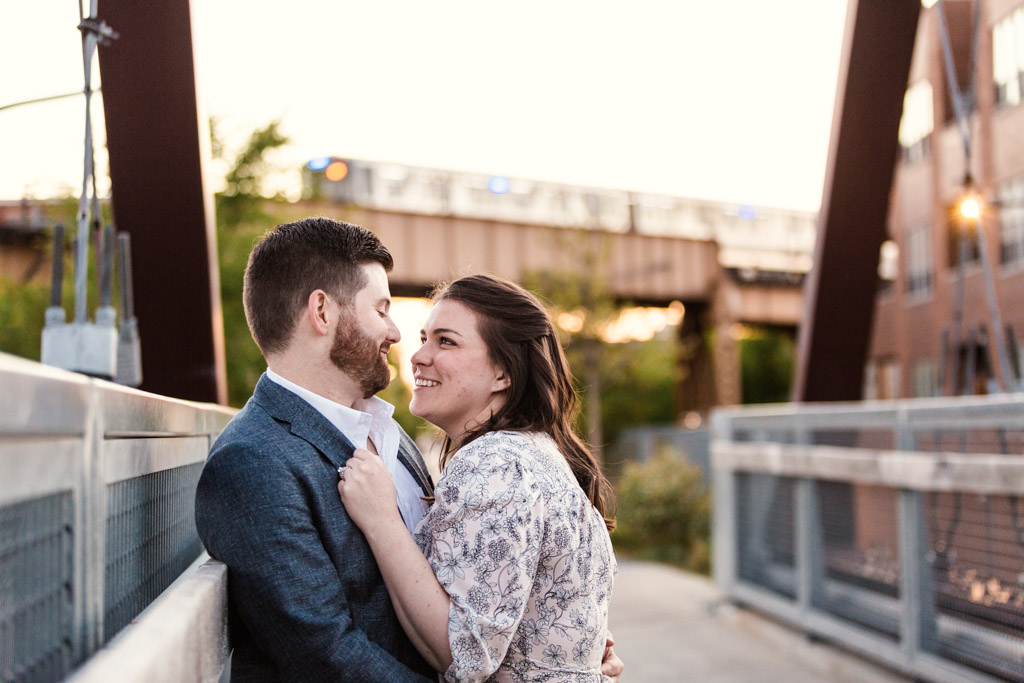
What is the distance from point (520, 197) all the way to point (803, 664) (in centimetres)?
1926

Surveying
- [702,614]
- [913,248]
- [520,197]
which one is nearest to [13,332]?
[702,614]

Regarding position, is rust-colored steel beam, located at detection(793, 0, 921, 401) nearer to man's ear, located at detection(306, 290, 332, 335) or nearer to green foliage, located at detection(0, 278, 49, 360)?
man's ear, located at detection(306, 290, 332, 335)

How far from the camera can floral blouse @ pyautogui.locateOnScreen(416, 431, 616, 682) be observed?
6.86 ft

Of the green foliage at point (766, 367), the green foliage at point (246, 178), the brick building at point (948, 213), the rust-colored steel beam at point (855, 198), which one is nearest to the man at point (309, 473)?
the rust-colored steel beam at point (855, 198)

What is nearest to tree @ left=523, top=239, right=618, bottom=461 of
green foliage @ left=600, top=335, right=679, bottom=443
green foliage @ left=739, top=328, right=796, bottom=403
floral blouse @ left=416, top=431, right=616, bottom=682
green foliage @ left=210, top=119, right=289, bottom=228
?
green foliage @ left=600, top=335, right=679, bottom=443

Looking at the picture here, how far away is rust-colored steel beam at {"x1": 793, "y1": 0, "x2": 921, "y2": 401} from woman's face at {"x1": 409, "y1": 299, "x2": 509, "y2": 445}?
12.3 ft

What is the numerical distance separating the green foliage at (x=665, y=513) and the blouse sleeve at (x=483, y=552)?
1116 cm

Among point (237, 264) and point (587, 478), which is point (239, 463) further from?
point (237, 264)

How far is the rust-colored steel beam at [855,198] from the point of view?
5.31m

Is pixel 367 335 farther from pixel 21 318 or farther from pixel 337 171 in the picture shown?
pixel 337 171

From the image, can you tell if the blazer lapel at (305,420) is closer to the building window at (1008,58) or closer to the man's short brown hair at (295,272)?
the man's short brown hair at (295,272)

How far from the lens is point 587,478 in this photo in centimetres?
270

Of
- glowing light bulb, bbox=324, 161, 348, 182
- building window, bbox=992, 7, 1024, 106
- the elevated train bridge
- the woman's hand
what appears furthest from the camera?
the elevated train bridge

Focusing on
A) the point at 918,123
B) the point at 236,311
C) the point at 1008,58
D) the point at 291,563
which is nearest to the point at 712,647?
the point at 291,563
